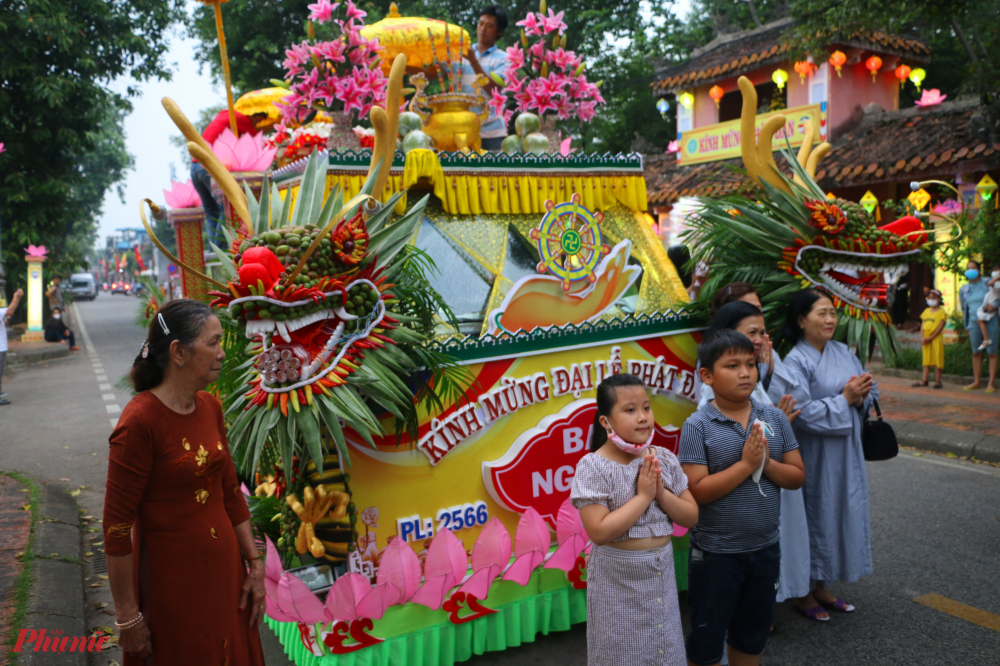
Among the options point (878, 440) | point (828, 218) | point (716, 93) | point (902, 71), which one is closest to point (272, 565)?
point (878, 440)

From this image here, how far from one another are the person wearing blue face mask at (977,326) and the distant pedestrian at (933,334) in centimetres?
33

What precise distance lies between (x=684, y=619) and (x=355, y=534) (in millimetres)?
1652

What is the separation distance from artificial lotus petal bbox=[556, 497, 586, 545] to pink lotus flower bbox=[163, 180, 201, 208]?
127 inches

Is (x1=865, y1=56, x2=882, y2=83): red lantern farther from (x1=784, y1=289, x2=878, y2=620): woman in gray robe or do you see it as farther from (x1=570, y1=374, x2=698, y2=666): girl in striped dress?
(x1=570, y1=374, x2=698, y2=666): girl in striped dress

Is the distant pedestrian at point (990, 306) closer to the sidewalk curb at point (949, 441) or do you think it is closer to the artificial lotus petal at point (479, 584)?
the sidewalk curb at point (949, 441)

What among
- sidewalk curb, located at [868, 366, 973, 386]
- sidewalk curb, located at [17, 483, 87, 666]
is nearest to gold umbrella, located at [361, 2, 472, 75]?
sidewalk curb, located at [17, 483, 87, 666]

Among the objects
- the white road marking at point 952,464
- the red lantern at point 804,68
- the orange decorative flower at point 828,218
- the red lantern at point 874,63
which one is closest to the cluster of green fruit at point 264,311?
the orange decorative flower at point 828,218

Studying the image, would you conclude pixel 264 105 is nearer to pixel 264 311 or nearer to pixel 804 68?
pixel 264 311

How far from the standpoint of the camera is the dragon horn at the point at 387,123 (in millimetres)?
2854

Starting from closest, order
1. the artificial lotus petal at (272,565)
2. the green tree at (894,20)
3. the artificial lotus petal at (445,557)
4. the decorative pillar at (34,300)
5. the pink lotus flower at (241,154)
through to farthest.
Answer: the artificial lotus petal at (272,565)
the artificial lotus petal at (445,557)
the pink lotus flower at (241,154)
the green tree at (894,20)
the decorative pillar at (34,300)

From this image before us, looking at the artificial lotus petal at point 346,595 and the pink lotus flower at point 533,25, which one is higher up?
the pink lotus flower at point 533,25

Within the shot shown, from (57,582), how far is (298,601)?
6.76 ft

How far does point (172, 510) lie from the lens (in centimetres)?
199

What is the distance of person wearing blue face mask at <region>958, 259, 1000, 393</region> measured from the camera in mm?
9289
